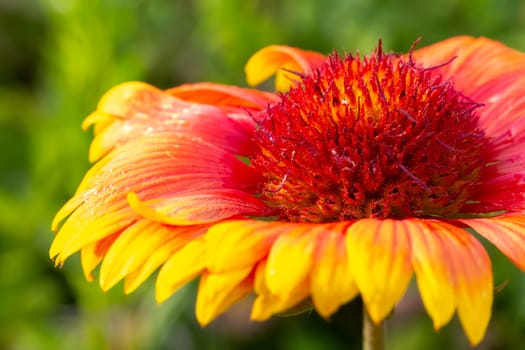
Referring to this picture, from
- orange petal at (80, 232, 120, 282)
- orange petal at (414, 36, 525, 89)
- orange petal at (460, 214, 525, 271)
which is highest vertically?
orange petal at (414, 36, 525, 89)

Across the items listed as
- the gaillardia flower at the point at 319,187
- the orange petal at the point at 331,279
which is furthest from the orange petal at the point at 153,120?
the orange petal at the point at 331,279

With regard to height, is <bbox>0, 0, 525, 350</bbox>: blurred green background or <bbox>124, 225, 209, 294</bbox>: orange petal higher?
<bbox>124, 225, 209, 294</bbox>: orange petal

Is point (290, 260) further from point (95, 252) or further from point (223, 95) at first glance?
point (223, 95)

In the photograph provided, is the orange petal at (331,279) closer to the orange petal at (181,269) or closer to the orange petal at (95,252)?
the orange petal at (181,269)

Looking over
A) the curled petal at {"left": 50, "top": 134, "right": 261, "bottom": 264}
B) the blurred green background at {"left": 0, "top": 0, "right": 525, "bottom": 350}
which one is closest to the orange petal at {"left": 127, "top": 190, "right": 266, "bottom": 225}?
the curled petal at {"left": 50, "top": 134, "right": 261, "bottom": 264}

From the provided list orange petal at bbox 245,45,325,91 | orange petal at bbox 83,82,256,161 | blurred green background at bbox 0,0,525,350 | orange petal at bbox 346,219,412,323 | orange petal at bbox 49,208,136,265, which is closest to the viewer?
orange petal at bbox 346,219,412,323

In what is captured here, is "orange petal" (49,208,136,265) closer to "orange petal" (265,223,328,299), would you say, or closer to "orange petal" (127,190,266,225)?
"orange petal" (127,190,266,225)

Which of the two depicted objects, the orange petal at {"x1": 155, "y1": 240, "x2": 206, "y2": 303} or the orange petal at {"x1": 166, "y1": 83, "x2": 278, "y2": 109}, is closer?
the orange petal at {"x1": 155, "y1": 240, "x2": 206, "y2": 303}
